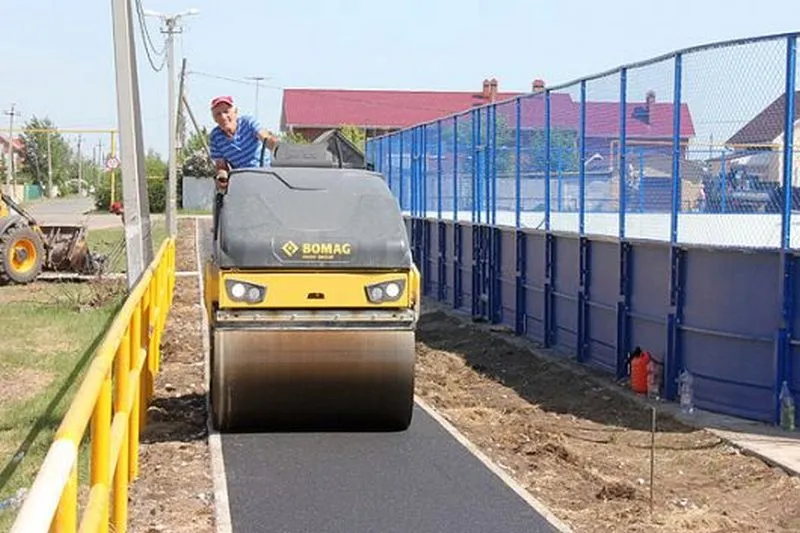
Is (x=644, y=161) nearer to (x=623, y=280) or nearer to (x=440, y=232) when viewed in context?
(x=623, y=280)

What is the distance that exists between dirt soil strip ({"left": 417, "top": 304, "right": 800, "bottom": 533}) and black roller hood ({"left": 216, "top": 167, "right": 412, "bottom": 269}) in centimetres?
179

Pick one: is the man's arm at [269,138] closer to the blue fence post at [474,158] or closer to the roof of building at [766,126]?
the roof of building at [766,126]

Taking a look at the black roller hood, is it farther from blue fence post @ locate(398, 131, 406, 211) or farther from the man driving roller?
blue fence post @ locate(398, 131, 406, 211)

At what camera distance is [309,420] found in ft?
31.3

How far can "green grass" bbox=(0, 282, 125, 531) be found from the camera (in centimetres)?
905

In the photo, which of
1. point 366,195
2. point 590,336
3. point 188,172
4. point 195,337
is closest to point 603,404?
point 590,336

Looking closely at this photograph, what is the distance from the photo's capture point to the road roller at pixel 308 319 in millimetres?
9133

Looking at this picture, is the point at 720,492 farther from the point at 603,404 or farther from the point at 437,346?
the point at 437,346

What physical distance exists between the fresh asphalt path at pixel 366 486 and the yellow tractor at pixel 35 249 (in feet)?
48.8

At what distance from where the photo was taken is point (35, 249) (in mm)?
24109

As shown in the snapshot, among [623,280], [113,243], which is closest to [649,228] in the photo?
[623,280]

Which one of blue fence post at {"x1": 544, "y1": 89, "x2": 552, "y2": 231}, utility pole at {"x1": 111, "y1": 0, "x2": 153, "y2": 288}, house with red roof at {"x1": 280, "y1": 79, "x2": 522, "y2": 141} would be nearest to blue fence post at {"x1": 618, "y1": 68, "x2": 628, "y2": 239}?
blue fence post at {"x1": 544, "y1": 89, "x2": 552, "y2": 231}

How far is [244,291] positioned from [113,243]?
87.4 ft

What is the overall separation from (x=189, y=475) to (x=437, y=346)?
8.09 m
